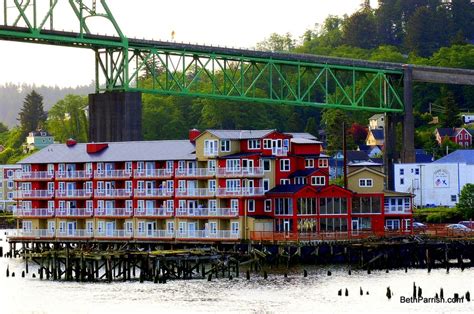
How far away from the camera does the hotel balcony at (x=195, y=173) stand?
410ft

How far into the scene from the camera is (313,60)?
17038 cm

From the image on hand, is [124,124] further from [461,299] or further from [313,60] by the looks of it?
[461,299]

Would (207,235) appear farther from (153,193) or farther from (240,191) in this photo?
(153,193)

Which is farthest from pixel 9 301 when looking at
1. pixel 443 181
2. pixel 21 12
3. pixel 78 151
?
pixel 443 181

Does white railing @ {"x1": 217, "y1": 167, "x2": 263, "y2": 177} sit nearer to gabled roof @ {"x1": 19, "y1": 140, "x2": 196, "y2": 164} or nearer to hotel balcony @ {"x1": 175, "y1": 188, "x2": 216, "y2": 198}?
hotel balcony @ {"x1": 175, "y1": 188, "x2": 216, "y2": 198}

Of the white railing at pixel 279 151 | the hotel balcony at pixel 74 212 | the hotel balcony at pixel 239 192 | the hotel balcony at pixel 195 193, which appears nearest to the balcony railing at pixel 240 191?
the hotel balcony at pixel 239 192

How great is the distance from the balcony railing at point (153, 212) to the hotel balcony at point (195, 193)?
1.63m

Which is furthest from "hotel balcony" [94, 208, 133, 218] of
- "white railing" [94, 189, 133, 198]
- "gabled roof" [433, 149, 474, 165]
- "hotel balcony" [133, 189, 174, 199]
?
"gabled roof" [433, 149, 474, 165]

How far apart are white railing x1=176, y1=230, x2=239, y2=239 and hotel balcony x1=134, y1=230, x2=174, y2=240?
0.88 meters

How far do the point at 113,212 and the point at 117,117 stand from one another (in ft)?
85.8

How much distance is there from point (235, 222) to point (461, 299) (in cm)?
3179

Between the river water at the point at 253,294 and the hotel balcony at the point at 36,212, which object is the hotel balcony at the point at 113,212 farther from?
the river water at the point at 253,294

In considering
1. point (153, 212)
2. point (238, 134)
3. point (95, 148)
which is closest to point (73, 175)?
point (95, 148)

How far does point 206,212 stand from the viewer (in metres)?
125
